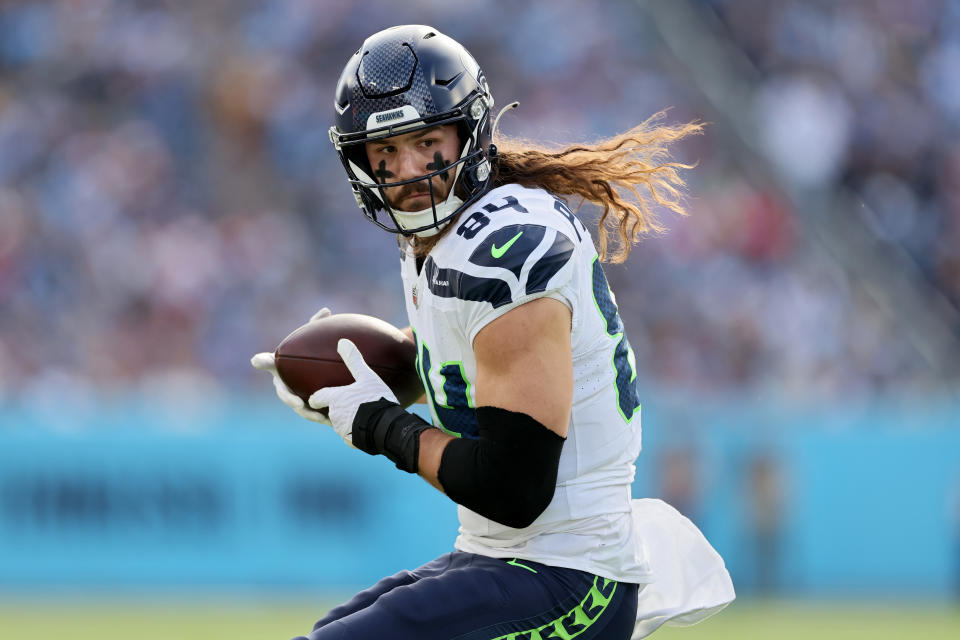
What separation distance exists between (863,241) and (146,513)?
5.30 m

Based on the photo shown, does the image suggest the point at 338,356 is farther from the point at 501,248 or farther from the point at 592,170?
the point at 592,170

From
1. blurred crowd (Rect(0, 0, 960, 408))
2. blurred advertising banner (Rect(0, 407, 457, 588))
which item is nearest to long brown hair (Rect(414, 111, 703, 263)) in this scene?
blurred advertising banner (Rect(0, 407, 457, 588))

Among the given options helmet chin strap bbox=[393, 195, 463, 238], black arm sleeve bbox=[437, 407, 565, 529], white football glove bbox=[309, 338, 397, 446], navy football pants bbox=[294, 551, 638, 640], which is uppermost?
helmet chin strap bbox=[393, 195, 463, 238]

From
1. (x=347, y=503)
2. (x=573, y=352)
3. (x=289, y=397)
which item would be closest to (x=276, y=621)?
(x=347, y=503)

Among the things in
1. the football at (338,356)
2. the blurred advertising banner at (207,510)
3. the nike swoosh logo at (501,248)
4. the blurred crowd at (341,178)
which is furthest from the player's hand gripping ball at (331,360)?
the blurred crowd at (341,178)

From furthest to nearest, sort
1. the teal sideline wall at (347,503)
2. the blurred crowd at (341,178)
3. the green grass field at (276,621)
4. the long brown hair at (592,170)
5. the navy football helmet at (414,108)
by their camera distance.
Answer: the blurred crowd at (341,178) < the teal sideline wall at (347,503) < the green grass field at (276,621) < the long brown hair at (592,170) < the navy football helmet at (414,108)

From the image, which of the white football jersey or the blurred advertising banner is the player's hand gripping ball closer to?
the white football jersey

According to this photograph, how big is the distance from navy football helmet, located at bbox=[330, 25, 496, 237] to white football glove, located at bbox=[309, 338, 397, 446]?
32cm

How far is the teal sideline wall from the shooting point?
24.5 feet

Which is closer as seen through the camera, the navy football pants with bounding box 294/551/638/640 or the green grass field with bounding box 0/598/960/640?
the navy football pants with bounding box 294/551/638/640

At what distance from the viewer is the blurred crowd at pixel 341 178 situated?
29.5 ft

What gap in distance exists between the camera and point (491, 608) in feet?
8.46

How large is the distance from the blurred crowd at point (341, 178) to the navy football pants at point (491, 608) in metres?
6.04

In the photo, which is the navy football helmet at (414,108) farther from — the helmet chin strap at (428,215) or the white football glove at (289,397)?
the white football glove at (289,397)
